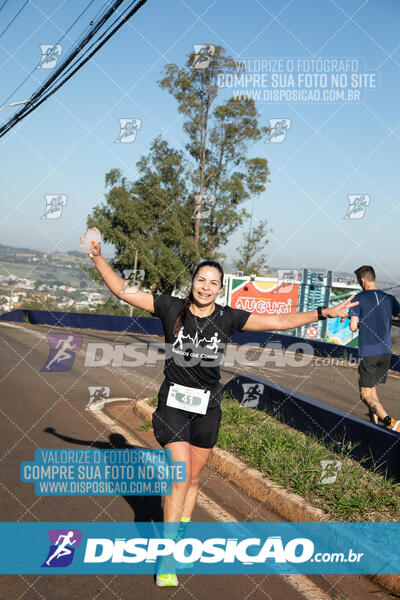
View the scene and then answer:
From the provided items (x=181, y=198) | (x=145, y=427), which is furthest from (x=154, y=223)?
(x=145, y=427)

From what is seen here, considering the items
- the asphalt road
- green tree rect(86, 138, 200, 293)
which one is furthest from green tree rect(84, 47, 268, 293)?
the asphalt road

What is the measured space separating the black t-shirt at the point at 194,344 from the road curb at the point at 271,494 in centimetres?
148

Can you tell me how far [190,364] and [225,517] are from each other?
1.67m

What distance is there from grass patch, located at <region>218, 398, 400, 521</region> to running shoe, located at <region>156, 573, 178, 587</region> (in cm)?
142

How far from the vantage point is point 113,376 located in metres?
12.5

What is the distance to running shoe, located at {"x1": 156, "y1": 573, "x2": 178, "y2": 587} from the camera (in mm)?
3430

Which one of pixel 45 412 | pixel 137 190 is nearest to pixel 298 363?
pixel 45 412

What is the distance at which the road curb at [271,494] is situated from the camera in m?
3.65

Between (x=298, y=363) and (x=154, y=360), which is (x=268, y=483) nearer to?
(x=154, y=360)

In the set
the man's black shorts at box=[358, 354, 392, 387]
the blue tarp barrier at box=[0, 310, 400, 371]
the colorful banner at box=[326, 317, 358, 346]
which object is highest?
the colorful banner at box=[326, 317, 358, 346]

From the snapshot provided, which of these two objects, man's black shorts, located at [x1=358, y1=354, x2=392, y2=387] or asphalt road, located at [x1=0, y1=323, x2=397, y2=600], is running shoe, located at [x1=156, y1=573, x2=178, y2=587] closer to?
asphalt road, located at [x1=0, y1=323, x2=397, y2=600]

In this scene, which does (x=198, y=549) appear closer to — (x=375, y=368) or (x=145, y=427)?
(x=145, y=427)

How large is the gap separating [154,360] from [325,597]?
13785mm

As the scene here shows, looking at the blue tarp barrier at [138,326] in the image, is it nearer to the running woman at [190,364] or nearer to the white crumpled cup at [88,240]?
the running woman at [190,364]
